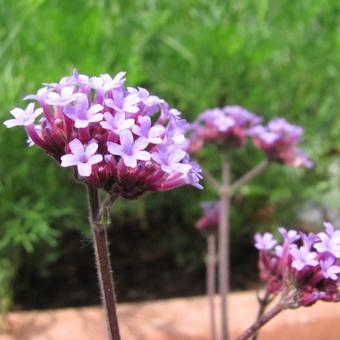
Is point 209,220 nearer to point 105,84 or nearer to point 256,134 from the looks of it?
point 256,134

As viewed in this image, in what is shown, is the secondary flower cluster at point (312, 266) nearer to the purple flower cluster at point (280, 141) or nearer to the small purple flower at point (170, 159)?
the small purple flower at point (170, 159)

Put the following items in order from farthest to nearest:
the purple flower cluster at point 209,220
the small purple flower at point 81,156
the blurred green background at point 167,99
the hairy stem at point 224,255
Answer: the blurred green background at point 167,99 < the purple flower cluster at point 209,220 < the hairy stem at point 224,255 < the small purple flower at point 81,156

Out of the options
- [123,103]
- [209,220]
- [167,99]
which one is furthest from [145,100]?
[167,99]

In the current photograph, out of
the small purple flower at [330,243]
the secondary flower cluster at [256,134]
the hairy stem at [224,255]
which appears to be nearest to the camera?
the small purple flower at [330,243]

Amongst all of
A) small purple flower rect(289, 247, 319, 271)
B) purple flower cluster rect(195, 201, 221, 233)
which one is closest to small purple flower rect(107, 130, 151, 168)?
small purple flower rect(289, 247, 319, 271)

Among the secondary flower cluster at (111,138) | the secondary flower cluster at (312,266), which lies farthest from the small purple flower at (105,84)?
the secondary flower cluster at (312,266)

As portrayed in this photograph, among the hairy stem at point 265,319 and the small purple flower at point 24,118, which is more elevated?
the small purple flower at point 24,118

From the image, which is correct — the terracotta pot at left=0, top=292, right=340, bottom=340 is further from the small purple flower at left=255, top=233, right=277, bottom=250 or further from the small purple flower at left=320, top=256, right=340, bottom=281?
the small purple flower at left=320, top=256, right=340, bottom=281

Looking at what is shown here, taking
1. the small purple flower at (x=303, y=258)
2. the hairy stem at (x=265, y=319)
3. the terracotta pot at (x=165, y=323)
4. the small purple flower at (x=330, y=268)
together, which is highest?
the small purple flower at (x=303, y=258)
